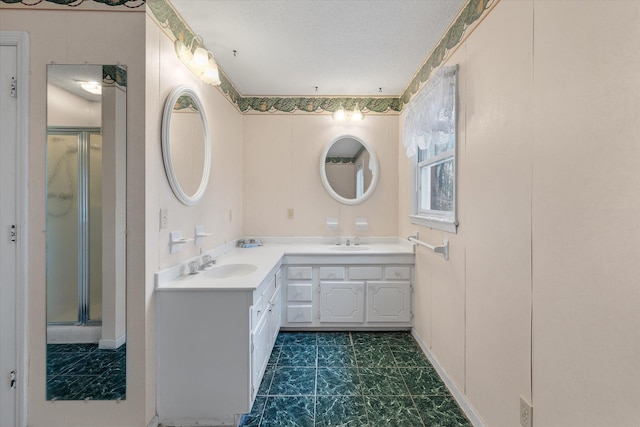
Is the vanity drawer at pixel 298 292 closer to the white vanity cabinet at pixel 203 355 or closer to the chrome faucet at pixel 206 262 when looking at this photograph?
the chrome faucet at pixel 206 262

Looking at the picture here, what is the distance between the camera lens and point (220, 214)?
2451mm

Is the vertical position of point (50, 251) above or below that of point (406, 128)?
below

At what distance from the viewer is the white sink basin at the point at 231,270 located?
1.99 metres

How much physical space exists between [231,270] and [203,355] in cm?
68

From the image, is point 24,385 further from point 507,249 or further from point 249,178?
point 507,249

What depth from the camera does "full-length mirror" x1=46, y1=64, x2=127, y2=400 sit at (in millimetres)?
1411

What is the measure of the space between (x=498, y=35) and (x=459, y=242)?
3.68 ft

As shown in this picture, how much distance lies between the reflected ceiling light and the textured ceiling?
70 cm

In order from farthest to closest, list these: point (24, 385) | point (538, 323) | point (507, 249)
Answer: point (24, 385)
point (507, 249)
point (538, 323)

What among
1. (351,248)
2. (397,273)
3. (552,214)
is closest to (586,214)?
(552,214)

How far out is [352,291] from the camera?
2.61 m

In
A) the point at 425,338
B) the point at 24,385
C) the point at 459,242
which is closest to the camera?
the point at 24,385

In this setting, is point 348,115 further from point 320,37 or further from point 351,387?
point 351,387

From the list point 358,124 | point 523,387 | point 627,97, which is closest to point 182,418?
point 523,387
